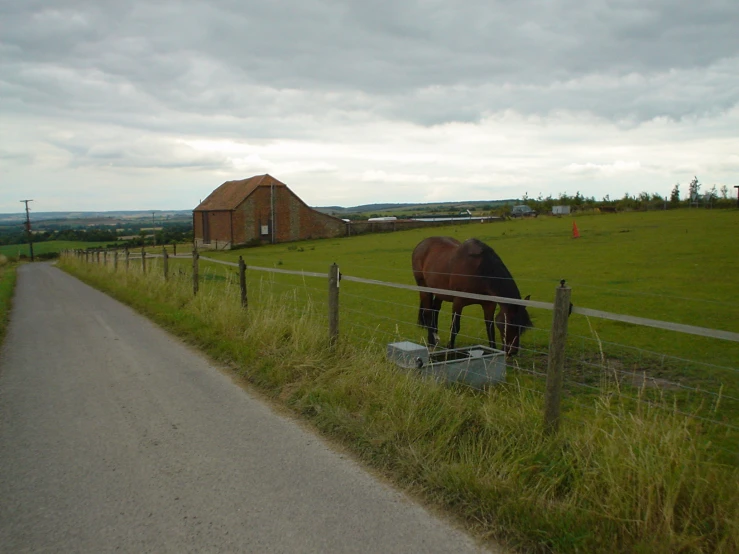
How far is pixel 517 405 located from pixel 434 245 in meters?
6.07

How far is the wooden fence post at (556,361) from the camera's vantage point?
4469 millimetres

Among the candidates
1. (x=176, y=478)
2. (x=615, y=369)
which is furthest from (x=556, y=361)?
(x=176, y=478)

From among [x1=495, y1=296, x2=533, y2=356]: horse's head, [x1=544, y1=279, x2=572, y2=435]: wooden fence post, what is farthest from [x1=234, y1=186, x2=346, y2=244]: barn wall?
[x1=544, y1=279, x2=572, y2=435]: wooden fence post

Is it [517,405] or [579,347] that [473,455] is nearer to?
[517,405]

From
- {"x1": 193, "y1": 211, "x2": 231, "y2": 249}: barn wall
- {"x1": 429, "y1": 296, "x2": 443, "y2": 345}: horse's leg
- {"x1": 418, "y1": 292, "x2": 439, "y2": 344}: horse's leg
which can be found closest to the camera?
{"x1": 429, "y1": 296, "x2": 443, "y2": 345}: horse's leg

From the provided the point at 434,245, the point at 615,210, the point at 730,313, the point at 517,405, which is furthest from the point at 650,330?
the point at 615,210

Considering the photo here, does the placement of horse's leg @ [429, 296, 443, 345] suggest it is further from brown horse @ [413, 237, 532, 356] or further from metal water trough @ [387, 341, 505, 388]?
metal water trough @ [387, 341, 505, 388]

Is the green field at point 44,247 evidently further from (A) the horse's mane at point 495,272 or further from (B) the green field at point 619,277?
(A) the horse's mane at point 495,272

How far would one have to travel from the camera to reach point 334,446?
500 cm

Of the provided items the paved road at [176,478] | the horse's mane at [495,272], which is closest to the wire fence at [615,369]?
the horse's mane at [495,272]

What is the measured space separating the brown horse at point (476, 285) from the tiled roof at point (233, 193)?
39600 millimetres

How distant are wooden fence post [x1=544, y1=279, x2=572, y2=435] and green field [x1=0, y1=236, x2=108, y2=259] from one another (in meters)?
76.8

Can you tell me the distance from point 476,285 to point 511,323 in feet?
3.58

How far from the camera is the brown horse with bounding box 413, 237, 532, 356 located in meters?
8.42
